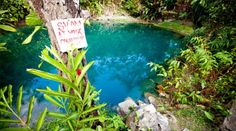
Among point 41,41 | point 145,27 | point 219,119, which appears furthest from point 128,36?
point 219,119

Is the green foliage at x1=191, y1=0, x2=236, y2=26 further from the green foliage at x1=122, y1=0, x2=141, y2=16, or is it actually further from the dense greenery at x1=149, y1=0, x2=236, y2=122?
the green foliage at x1=122, y1=0, x2=141, y2=16

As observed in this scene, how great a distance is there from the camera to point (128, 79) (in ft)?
19.9

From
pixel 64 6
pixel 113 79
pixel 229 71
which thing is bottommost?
pixel 113 79

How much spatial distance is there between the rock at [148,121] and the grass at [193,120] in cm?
29

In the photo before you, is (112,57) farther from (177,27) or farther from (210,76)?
(177,27)

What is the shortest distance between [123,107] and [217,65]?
1.95 meters

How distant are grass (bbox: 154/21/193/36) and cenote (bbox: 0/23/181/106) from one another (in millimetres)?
473

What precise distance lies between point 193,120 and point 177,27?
26.8 feet

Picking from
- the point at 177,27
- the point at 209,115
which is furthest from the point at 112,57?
the point at 177,27

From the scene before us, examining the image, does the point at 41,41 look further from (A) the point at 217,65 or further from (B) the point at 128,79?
(A) the point at 217,65

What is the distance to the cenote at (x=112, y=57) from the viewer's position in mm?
5506

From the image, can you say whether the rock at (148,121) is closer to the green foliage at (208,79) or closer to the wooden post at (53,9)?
the green foliage at (208,79)

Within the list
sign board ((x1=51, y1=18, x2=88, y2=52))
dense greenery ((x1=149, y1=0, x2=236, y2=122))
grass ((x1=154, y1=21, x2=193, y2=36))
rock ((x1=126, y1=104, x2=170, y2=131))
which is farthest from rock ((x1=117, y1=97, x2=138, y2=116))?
grass ((x1=154, y1=21, x2=193, y2=36))

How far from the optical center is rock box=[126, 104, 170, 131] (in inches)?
128
